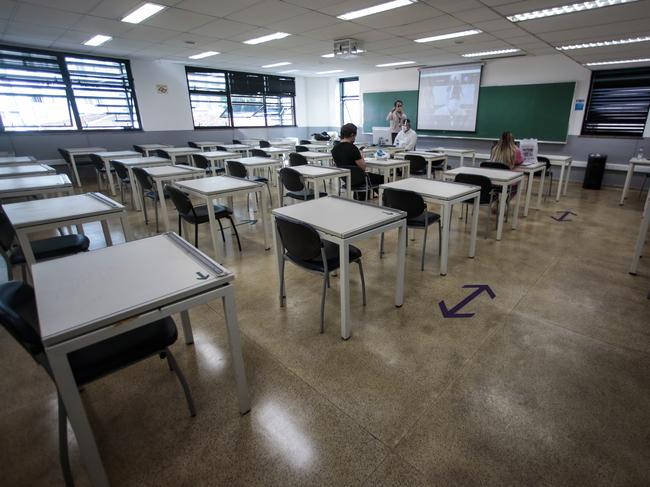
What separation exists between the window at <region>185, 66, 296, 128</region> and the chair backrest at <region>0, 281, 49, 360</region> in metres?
9.63

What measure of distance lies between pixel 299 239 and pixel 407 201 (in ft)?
4.48

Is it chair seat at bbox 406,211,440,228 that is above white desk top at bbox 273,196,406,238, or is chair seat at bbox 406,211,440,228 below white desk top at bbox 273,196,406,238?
below

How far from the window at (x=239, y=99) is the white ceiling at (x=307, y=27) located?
2.39 metres

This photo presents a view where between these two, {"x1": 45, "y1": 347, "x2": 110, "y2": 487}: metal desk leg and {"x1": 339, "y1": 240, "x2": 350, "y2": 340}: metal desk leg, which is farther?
{"x1": 339, "y1": 240, "x2": 350, "y2": 340}: metal desk leg

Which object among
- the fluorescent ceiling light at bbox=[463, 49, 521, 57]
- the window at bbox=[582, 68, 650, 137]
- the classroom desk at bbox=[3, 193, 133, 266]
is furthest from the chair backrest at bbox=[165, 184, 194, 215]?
the window at bbox=[582, 68, 650, 137]

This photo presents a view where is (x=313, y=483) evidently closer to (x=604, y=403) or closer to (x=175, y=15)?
(x=604, y=403)

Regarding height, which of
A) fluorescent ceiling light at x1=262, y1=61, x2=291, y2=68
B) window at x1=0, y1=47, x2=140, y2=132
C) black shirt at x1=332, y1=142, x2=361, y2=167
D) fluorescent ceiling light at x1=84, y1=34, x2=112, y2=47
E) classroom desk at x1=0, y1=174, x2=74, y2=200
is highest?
fluorescent ceiling light at x1=262, y1=61, x2=291, y2=68

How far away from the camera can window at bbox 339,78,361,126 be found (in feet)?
40.5

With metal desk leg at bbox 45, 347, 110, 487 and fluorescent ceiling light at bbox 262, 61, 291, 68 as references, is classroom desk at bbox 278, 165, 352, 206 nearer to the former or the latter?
metal desk leg at bbox 45, 347, 110, 487

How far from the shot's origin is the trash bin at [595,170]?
693 centimetres

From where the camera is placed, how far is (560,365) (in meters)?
1.96

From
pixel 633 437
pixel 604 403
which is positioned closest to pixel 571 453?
pixel 633 437

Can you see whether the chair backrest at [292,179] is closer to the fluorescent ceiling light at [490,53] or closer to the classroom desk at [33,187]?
the classroom desk at [33,187]

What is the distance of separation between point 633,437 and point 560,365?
0.48 metres
